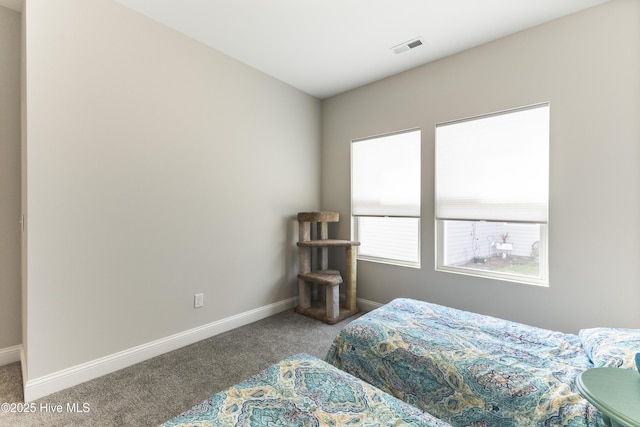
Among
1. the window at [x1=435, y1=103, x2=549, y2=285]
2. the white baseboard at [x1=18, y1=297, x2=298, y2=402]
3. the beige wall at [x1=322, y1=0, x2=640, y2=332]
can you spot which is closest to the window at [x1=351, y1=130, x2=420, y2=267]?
the window at [x1=435, y1=103, x2=549, y2=285]

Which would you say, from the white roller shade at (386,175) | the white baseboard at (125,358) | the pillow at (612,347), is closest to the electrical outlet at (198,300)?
the white baseboard at (125,358)

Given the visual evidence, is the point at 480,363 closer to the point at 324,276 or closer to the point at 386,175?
the point at 324,276

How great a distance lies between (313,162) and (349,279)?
1.57 metres

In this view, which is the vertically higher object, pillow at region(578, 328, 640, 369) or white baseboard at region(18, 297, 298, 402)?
pillow at region(578, 328, 640, 369)

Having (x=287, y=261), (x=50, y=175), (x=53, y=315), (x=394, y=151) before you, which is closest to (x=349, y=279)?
(x=287, y=261)

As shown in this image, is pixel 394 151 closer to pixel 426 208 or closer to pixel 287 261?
pixel 426 208

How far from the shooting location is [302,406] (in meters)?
1.06

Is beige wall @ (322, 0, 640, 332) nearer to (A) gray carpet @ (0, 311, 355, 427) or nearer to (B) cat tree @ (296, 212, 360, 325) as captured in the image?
(B) cat tree @ (296, 212, 360, 325)

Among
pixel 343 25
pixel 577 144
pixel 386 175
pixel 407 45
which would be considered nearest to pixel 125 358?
pixel 386 175

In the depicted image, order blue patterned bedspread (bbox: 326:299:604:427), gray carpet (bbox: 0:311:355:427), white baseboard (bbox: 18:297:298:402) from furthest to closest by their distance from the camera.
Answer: white baseboard (bbox: 18:297:298:402) → gray carpet (bbox: 0:311:355:427) → blue patterned bedspread (bbox: 326:299:604:427)

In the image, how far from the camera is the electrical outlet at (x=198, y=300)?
104 inches

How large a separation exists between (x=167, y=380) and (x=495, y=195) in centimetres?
303

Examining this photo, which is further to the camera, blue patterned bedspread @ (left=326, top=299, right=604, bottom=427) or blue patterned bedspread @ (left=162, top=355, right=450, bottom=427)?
blue patterned bedspread @ (left=326, top=299, right=604, bottom=427)

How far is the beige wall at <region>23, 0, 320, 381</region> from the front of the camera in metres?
1.87
